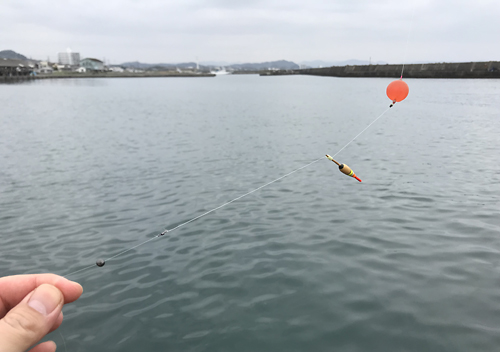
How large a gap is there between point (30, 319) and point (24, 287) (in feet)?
1.01

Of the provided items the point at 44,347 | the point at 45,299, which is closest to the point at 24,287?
the point at 45,299

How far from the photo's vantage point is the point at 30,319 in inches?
76.5

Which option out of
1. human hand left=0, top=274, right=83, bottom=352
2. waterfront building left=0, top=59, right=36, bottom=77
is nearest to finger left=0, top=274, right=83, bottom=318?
human hand left=0, top=274, right=83, bottom=352

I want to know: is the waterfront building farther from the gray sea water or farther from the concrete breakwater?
the gray sea water

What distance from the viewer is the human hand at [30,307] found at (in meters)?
1.87

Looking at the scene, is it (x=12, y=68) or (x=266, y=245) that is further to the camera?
(x=12, y=68)

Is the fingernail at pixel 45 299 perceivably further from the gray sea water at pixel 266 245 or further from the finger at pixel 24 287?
the gray sea water at pixel 266 245

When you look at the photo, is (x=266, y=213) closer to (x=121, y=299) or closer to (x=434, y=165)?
(x=121, y=299)

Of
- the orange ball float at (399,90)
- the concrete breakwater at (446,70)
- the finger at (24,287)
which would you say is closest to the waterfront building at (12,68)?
the concrete breakwater at (446,70)

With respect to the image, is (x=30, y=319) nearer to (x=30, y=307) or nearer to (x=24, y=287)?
(x=30, y=307)

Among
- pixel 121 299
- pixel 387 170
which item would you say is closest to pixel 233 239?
pixel 121 299

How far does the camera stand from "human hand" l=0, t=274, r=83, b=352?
1.87m

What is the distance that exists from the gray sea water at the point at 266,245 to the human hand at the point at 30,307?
143 inches

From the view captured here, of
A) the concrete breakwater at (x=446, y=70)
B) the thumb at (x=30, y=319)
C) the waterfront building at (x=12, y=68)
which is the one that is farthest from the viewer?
the waterfront building at (x=12, y=68)
